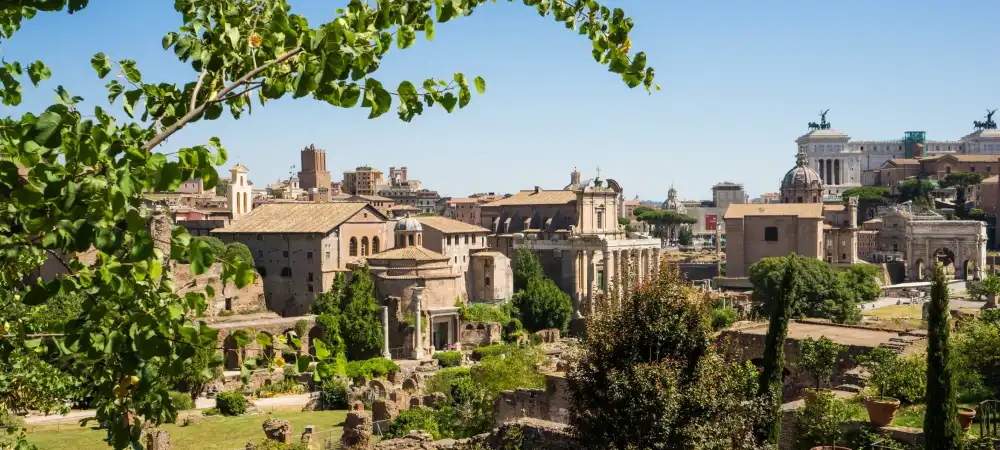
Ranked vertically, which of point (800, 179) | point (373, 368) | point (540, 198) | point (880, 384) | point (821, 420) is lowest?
point (373, 368)

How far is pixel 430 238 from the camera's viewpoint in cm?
5372

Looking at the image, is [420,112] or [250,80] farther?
[420,112]

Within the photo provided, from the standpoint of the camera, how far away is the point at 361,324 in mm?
41500

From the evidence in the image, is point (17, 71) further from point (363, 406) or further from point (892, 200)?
point (892, 200)

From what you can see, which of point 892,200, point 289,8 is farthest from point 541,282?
point 892,200

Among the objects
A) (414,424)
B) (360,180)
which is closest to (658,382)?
(414,424)

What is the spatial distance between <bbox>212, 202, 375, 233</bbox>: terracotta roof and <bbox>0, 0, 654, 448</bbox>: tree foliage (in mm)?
40978

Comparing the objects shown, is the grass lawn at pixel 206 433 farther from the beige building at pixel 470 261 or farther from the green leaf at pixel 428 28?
the beige building at pixel 470 261

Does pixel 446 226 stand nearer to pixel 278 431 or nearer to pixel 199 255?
pixel 278 431

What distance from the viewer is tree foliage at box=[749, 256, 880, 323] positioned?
147ft

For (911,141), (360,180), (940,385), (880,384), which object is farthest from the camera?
(911,141)

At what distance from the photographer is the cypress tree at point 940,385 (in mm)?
12625

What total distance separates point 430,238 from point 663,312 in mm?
41751

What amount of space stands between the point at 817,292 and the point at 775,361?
106ft
